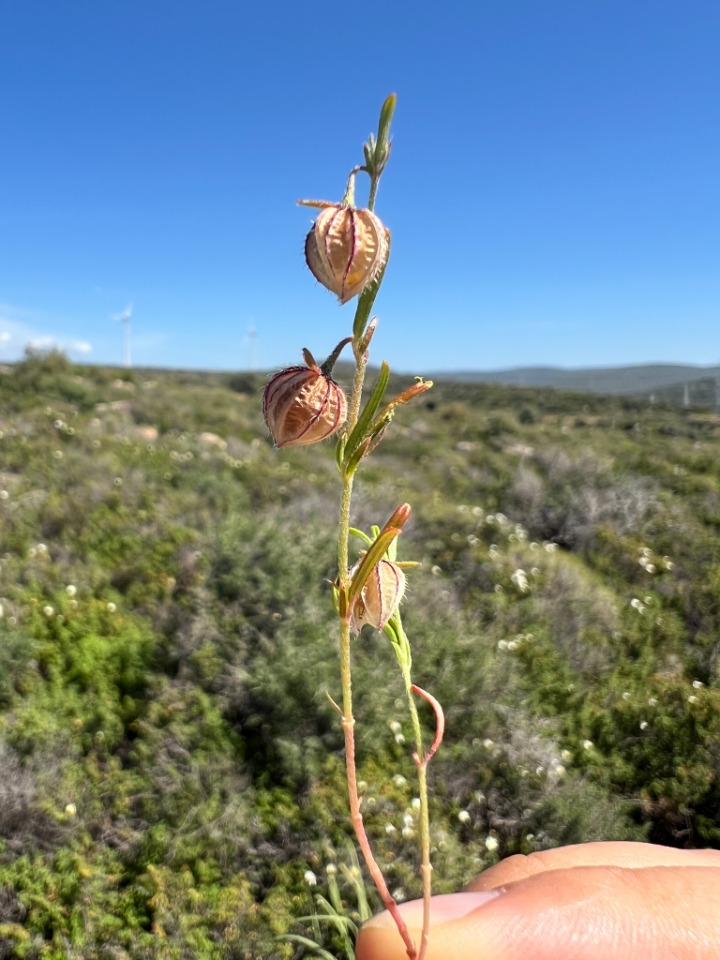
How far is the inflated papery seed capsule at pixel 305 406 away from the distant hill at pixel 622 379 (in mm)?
30608

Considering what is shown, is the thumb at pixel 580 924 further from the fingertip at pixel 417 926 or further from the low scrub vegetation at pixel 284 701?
the low scrub vegetation at pixel 284 701

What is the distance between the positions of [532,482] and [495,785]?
517cm

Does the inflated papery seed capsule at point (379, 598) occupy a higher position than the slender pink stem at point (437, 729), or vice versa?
the inflated papery seed capsule at point (379, 598)

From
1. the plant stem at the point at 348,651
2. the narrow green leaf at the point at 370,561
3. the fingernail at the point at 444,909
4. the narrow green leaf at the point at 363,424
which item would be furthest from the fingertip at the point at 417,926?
the narrow green leaf at the point at 363,424

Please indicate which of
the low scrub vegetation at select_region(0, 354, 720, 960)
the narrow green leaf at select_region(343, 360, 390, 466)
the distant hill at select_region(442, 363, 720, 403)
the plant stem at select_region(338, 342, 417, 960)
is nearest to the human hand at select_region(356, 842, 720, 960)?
the plant stem at select_region(338, 342, 417, 960)

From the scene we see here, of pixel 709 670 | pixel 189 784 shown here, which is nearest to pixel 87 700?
pixel 189 784

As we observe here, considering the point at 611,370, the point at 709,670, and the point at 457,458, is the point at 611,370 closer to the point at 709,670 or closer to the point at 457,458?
the point at 457,458

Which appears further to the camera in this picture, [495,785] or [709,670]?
[709,670]

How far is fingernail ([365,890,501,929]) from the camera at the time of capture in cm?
126

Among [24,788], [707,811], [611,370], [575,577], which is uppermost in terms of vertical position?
[611,370]

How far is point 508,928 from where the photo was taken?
4.10 feet

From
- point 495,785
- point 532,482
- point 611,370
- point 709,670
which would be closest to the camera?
point 495,785

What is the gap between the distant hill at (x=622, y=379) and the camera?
31298mm

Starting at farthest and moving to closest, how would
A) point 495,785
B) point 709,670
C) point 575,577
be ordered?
point 575,577 → point 709,670 → point 495,785
